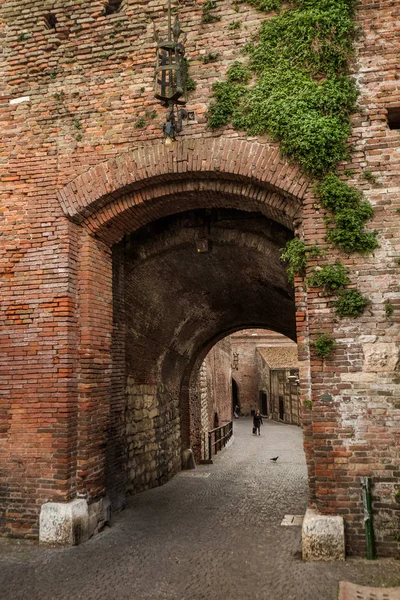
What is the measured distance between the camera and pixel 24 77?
287 inches

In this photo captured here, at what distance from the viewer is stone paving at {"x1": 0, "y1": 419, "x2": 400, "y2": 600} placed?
16.2 feet

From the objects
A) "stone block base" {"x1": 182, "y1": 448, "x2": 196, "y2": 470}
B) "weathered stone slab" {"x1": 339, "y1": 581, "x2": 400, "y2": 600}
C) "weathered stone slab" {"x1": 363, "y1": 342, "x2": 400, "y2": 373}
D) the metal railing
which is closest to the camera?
"weathered stone slab" {"x1": 339, "y1": 581, "x2": 400, "y2": 600}

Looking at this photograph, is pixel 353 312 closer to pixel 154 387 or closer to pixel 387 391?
pixel 387 391

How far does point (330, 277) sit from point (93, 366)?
11.2ft

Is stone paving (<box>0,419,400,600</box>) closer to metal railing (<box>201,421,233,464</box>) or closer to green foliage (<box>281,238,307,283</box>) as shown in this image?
green foliage (<box>281,238,307,283</box>)

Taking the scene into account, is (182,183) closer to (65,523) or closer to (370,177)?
(370,177)

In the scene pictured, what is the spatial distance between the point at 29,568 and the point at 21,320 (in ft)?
9.97

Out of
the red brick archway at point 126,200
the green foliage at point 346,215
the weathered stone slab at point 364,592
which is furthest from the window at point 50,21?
the weathered stone slab at point 364,592

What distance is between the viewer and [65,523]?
6.11 metres

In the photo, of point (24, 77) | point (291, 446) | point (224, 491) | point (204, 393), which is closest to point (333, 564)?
point (224, 491)

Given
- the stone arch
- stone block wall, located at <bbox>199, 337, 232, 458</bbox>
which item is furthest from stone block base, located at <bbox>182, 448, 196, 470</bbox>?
the stone arch

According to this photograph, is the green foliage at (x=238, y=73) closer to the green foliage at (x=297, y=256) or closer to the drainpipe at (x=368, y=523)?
the green foliage at (x=297, y=256)

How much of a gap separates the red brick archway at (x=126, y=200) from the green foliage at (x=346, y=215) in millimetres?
320

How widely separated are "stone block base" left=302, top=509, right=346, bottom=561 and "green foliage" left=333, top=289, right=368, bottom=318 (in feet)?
7.47
